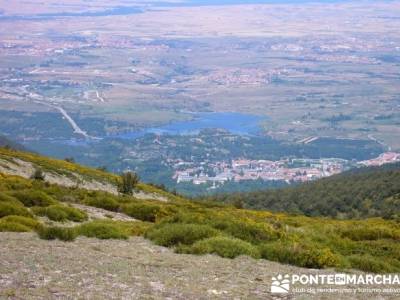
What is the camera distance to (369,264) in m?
14.8

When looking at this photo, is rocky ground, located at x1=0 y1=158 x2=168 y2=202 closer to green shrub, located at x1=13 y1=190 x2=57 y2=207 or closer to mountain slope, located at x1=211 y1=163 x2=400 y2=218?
mountain slope, located at x1=211 y1=163 x2=400 y2=218

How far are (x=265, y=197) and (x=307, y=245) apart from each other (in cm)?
5426

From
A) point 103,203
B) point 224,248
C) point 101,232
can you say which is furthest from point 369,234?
point 103,203

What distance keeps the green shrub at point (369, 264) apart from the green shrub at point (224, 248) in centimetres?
220

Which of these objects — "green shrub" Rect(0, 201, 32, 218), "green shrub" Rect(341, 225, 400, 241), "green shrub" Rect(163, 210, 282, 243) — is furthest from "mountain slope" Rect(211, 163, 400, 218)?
"green shrub" Rect(163, 210, 282, 243)

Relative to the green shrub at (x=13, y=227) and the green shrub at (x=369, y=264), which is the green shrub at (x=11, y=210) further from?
the green shrub at (x=369, y=264)

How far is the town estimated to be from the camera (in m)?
131

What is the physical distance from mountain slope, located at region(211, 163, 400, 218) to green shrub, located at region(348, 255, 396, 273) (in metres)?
39.5

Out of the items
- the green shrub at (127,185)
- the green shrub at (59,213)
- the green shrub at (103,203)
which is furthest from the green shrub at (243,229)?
the green shrub at (127,185)

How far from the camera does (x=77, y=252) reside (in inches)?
542

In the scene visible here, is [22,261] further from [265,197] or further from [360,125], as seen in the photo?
[360,125]

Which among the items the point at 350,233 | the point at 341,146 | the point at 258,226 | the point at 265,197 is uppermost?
the point at 258,226

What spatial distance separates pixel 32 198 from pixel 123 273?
38.0ft

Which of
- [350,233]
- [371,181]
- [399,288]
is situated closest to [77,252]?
[399,288]
